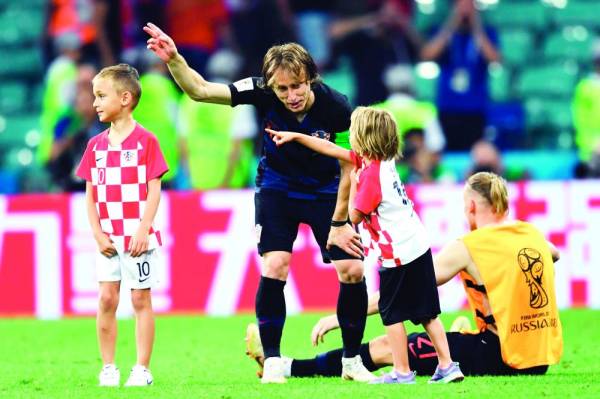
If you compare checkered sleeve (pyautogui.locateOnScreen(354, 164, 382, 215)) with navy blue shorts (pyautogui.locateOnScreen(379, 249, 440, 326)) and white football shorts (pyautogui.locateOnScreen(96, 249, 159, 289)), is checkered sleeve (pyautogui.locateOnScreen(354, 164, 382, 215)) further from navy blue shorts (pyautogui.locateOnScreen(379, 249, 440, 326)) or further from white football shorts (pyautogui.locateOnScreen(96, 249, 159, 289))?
white football shorts (pyautogui.locateOnScreen(96, 249, 159, 289))

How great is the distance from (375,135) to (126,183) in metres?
1.34

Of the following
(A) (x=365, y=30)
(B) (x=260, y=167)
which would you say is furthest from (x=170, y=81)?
(B) (x=260, y=167)

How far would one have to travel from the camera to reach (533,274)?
24.0ft

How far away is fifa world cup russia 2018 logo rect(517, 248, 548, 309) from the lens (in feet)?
23.9

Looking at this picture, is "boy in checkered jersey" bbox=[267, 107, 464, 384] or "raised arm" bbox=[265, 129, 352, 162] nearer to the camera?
"boy in checkered jersey" bbox=[267, 107, 464, 384]

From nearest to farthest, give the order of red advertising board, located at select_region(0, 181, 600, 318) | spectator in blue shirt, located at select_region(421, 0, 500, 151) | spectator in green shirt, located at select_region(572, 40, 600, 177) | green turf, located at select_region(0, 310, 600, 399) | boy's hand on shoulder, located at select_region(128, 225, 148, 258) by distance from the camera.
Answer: green turf, located at select_region(0, 310, 600, 399)
boy's hand on shoulder, located at select_region(128, 225, 148, 258)
red advertising board, located at select_region(0, 181, 600, 318)
spectator in green shirt, located at select_region(572, 40, 600, 177)
spectator in blue shirt, located at select_region(421, 0, 500, 151)

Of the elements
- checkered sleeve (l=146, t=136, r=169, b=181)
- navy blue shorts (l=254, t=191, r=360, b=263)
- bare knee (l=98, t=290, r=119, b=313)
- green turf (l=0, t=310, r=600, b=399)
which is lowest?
green turf (l=0, t=310, r=600, b=399)

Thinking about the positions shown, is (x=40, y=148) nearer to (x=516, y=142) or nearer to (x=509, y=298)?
(x=516, y=142)

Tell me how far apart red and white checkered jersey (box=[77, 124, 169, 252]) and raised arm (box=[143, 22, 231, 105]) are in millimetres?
360

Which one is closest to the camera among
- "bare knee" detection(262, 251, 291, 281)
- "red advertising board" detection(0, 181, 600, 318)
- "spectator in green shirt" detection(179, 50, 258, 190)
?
"bare knee" detection(262, 251, 291, 281)

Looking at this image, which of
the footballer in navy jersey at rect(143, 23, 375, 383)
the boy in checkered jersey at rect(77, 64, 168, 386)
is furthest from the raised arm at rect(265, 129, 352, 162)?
the boy in checkered jersey at rect(77, 64, 168, 386)

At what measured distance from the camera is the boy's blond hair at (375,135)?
6.91m

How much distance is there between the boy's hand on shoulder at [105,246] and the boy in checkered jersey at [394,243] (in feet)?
4.11

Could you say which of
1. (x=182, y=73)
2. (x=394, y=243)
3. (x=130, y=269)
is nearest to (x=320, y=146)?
(x=394, y=243)
